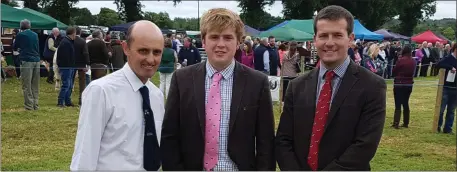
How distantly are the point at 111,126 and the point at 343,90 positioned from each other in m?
1.04

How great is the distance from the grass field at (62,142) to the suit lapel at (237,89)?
389 cm

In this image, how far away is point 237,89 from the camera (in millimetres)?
2260

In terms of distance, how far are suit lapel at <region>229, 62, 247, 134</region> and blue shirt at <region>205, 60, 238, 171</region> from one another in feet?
0.06

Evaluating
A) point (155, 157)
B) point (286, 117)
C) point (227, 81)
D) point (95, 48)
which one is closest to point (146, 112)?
point (155, 157)

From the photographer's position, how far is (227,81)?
229 cm

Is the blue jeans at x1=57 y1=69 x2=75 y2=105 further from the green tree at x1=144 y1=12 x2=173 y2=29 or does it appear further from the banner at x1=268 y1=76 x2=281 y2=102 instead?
the banner at x1=268 y1=76 x2=281 y2=102

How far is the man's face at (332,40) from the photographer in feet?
7.36

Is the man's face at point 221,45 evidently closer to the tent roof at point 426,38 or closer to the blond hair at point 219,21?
the blond hair at point 219,21

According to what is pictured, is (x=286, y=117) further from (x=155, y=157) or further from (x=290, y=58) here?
(x=290, y=58)

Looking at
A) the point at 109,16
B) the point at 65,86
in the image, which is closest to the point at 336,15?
the point at 65,86

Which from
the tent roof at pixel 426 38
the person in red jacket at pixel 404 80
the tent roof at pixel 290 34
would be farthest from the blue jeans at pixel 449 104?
the tent roof at pixel 426 38

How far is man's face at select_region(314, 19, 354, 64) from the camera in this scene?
224 cm

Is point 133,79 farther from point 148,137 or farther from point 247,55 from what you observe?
point 247,55

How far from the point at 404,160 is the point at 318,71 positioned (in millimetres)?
4581
